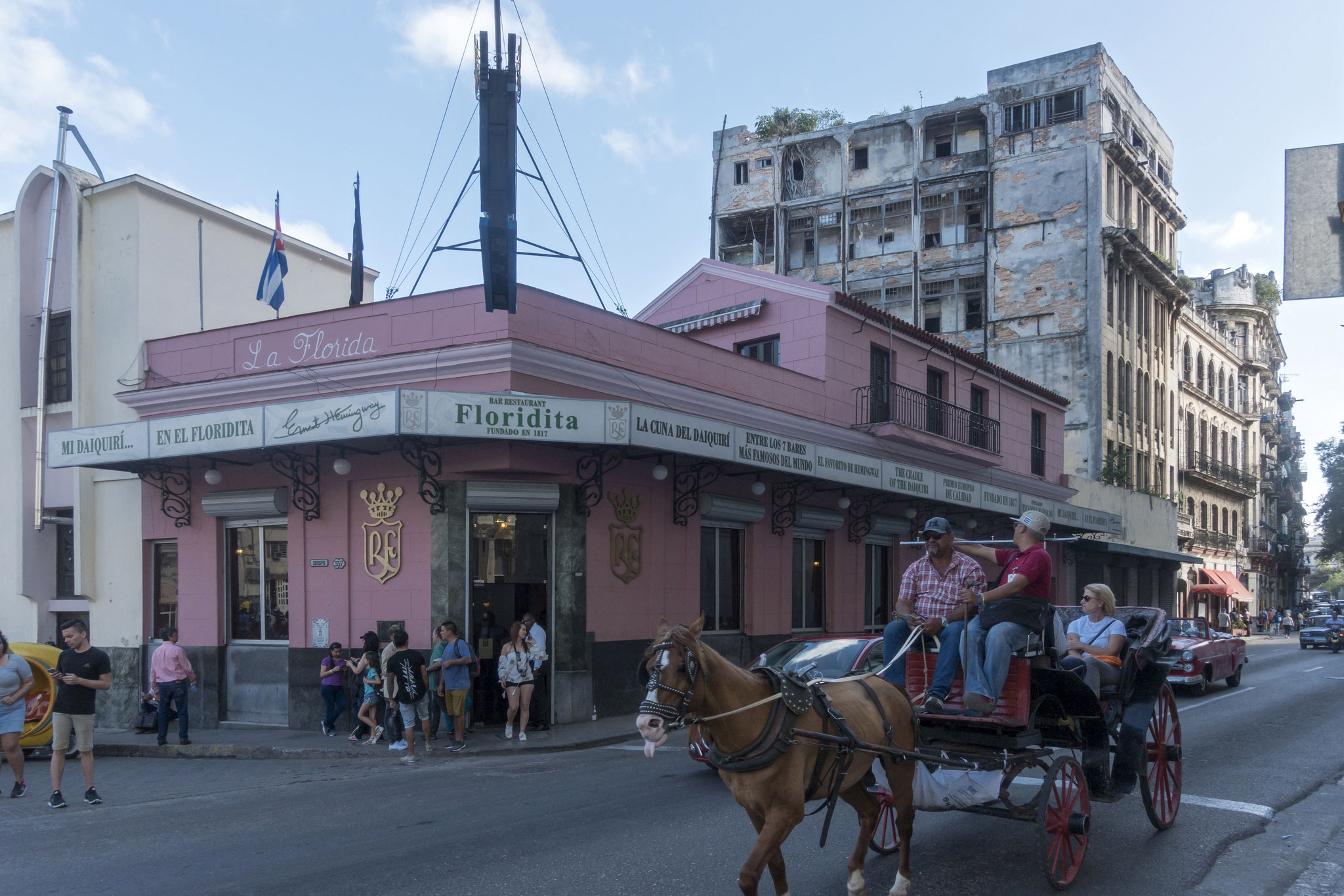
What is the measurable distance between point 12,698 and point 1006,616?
31.4 feet

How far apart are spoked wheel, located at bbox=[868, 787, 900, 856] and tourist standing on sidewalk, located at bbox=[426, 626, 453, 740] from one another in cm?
733

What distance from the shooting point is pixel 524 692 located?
1370cm

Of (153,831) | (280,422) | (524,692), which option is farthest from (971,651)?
(280,422)

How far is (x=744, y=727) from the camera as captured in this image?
5.19m

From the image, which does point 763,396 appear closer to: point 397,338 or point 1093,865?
point 397,338

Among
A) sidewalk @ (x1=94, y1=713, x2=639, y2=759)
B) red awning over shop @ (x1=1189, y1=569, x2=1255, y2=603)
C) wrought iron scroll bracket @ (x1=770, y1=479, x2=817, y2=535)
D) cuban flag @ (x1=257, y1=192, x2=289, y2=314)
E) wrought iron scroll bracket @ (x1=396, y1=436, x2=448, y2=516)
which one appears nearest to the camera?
sidewalk @ (x1=94, y1=713, x2=639, y2=759)

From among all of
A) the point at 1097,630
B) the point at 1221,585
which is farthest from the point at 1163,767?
the point at 1221,585

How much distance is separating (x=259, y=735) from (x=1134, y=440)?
36.8m

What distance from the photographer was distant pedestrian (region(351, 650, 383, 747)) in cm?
1363

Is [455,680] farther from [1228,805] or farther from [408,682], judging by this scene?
[1228,805]

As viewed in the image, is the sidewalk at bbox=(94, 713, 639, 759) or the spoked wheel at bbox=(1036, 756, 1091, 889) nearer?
the spoked wheel at bbox=(1036, 756, 1091, 889)

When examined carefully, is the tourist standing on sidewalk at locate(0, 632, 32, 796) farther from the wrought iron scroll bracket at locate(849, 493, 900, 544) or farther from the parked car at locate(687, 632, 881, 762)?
the wrought iron scroll bracket at locate(849, 493, 900, 544)

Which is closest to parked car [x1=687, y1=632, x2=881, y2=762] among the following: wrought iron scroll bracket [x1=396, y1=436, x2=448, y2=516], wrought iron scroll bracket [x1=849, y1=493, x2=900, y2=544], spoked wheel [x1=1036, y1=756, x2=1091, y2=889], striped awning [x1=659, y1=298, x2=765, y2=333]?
spoked wheel [x1=1036, y1=756, x2=1091, y2=889]

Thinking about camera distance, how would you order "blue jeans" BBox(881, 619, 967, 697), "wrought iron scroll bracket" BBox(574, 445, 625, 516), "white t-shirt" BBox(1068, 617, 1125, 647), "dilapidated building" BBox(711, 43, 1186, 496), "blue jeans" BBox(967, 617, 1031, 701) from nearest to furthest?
1. "blue jeans" BBox(967, 617, 1031, 701)
2. "blue jeans" BBox(881, 619, 967, 697)
3. "white t-shirt" BBox(1068, 617, 1125, 647)
4. "wrought iron scroll bracket" BBox(574, 445, 625, 516)
5. "dilapidated building" BBox(711, 43, 1186, 496)
